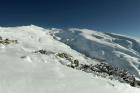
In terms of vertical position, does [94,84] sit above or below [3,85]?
below

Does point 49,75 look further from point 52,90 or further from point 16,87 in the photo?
point 16,87

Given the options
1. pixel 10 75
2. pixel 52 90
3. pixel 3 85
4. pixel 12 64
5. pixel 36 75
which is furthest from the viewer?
pixel 12 64

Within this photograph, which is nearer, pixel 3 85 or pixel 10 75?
pixel 3 85

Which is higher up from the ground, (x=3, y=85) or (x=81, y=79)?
(x=3, y=85)

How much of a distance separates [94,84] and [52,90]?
30.9 feet

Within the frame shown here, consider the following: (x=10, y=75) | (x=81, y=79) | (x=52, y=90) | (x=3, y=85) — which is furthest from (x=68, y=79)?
(x=3, y=85)

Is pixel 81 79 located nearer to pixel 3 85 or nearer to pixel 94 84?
pixel 94 84

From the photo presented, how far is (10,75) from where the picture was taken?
1410 inches

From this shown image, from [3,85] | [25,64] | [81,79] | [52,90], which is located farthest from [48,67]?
[3,85]

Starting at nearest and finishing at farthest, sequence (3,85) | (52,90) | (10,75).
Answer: (3,85)
(52,90)
(10,75)

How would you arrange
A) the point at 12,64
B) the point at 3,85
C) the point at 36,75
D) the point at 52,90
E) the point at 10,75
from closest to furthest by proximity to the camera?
the point at 3,85
the point at 52,90
the point at 10,75
the point at 36,75
the point at 12,64

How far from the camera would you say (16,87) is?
30.7m

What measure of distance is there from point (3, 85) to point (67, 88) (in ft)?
30.0

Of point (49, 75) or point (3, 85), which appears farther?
point (49, 75)
